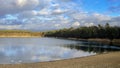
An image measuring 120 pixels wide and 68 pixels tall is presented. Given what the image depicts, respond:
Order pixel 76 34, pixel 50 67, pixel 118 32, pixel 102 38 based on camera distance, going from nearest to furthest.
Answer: pixel 50 67 < pixel 118 32 < pixel 102 38 < pixel 76 34

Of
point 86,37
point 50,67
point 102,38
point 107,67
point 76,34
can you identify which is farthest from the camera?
point 76,34

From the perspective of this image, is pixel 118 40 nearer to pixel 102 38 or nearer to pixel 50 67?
pixel 102 38

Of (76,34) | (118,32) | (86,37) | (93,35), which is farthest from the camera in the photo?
(76,34)

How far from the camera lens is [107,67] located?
890 inches

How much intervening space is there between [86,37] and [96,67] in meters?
149

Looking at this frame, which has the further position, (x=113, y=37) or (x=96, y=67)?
(x=113, y=37)

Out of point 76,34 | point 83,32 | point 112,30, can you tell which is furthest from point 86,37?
Answer: point 112,30

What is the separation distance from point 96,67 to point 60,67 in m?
3.56

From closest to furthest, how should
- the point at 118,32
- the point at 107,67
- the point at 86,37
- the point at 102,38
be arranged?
1. the point at 107,67
2. the point at 118,32
3. the point at 102,38
4. the point at 86,37

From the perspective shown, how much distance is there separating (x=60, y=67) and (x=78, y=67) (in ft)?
5.99

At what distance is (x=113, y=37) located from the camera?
411 ft

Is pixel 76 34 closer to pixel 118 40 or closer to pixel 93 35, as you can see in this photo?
pixel 93 35

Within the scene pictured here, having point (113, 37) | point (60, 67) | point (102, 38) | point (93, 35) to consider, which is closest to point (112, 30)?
point (113, 37)

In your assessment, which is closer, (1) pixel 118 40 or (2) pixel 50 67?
(2) pixel 50 67
